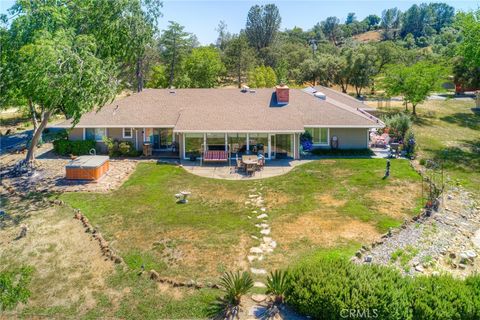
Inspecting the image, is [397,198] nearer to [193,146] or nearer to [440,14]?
[193,146]

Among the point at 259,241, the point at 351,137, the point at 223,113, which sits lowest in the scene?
the point at 259,241

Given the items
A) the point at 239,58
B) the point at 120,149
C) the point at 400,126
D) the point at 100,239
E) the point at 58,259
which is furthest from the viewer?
the point at 239,58

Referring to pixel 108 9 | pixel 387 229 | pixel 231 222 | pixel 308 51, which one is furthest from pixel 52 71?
pixel 308 51

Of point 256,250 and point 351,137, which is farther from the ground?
point 351,137

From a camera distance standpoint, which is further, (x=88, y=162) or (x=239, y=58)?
(x=239, y=58)


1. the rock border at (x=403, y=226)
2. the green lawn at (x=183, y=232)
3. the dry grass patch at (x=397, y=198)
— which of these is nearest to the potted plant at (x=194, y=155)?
the green lawn at (x=183, y=232)

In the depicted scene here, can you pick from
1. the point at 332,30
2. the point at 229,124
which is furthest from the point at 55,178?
the point at 332,30

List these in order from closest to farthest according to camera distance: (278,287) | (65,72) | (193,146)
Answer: (278,287)
(65,72)
(193,146)

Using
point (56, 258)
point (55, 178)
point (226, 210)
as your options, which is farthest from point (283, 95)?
point (56, 258)
